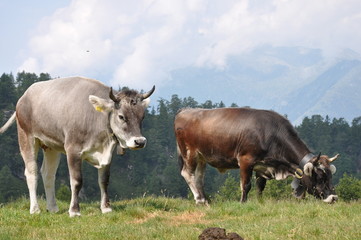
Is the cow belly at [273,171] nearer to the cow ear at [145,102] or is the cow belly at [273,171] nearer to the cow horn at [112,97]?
the cow ear at [145,102]

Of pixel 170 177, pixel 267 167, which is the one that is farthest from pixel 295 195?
pixel 170 177

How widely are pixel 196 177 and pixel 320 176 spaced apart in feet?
11.8

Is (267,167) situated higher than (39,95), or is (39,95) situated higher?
(39,95)

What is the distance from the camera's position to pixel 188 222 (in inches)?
438

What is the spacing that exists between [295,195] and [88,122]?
237 inches

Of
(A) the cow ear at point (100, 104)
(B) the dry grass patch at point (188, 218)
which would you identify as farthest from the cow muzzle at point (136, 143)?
(B) the dry grass patch at point (188, 218)

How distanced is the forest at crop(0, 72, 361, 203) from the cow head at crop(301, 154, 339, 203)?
4960 cm

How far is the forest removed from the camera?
107 meters

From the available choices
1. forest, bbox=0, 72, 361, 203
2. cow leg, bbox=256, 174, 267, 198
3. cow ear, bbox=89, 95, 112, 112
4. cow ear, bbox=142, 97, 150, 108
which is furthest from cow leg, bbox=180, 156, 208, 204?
forest, bbox=0, 72, 361, 203

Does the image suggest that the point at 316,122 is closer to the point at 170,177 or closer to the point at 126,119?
the point at 170,177

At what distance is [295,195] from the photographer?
14.7 m

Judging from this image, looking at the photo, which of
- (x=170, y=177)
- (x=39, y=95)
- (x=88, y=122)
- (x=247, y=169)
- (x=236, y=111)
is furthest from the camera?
(x=170, y=177)

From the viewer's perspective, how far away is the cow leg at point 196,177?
15086 mm

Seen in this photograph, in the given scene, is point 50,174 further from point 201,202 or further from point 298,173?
point 298,173
